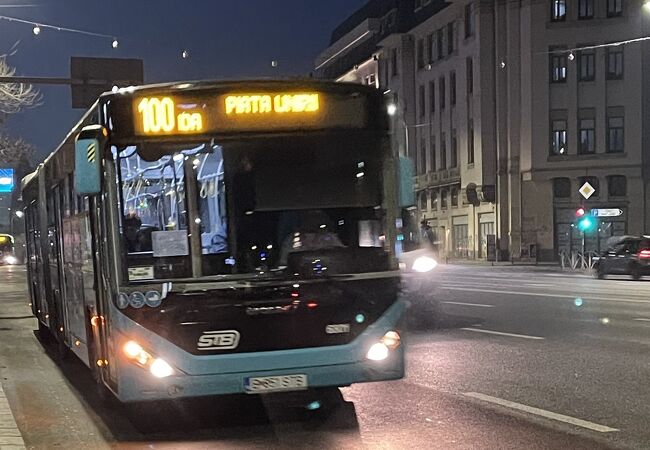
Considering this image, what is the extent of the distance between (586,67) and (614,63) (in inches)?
60.4

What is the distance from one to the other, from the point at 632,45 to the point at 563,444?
45734mm

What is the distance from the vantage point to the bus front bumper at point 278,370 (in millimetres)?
7270

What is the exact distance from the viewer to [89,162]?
7277mm

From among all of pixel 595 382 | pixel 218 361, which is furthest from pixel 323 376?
pixel 595 382

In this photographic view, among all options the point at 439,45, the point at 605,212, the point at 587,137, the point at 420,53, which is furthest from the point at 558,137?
the point at 420,53

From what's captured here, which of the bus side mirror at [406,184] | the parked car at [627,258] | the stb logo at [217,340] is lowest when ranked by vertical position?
the parked car at [627,258]

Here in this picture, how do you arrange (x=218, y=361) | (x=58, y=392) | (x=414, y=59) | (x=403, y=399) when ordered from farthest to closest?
(x=414, y=59) < (x=58, y=392) < (x=403, y=399) < (x=218, y=361)

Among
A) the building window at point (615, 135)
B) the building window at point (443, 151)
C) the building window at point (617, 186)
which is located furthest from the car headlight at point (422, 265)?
the building window at point (443, 151)

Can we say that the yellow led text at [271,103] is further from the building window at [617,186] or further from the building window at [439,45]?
the building window at [439,45]

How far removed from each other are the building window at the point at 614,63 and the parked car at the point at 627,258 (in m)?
18.9

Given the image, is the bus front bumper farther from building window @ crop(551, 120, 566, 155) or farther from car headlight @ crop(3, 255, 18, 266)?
car headlight @ crop(3, 255, 18, 266)

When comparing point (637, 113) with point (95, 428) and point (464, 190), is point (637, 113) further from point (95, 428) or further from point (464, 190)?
point (95, 428)

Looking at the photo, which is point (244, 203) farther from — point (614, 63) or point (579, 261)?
point (614, 63)

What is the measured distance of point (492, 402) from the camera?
8531 mm
